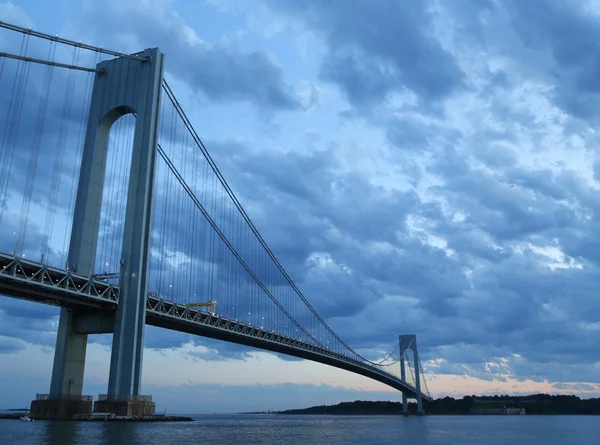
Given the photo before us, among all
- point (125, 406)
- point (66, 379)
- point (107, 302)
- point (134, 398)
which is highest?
point (107, 302)

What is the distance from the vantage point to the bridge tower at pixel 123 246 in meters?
38.6

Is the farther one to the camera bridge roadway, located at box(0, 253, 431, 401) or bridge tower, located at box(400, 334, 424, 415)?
bridge tower, located at box(400, 334, 424, 415)

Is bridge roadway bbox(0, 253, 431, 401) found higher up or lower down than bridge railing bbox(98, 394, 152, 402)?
higher up

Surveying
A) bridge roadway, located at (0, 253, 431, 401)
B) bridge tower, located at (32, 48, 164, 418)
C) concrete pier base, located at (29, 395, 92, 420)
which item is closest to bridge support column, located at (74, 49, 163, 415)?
bridge tower, located at (32, 48, 164, 418)

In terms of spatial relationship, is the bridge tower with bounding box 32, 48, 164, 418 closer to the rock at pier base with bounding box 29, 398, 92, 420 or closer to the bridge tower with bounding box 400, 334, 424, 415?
the rock at pier base with bounding box 29, 398, 92, 420

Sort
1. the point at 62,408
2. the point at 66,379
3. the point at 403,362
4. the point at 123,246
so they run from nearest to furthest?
1. the point at 62,408
2. the point at 66,379
3. the point at 123,246
4. the point at 403,362

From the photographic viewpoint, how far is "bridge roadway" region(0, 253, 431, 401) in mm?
34062

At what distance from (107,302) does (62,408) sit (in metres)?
7.29

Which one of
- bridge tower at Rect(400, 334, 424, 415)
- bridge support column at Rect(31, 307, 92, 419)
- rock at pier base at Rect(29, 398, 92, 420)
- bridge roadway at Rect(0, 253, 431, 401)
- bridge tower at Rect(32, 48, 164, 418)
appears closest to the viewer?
bridge roadway at Rect(0, 253, 431, 401)

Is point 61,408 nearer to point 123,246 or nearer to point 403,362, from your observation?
point 123,246

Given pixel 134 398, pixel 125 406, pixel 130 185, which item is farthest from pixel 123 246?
pixel 125 406

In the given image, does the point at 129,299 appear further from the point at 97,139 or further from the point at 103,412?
the point at 97,139

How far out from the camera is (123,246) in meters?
40.8

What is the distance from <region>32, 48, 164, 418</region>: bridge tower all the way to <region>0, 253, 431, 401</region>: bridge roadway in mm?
1467
